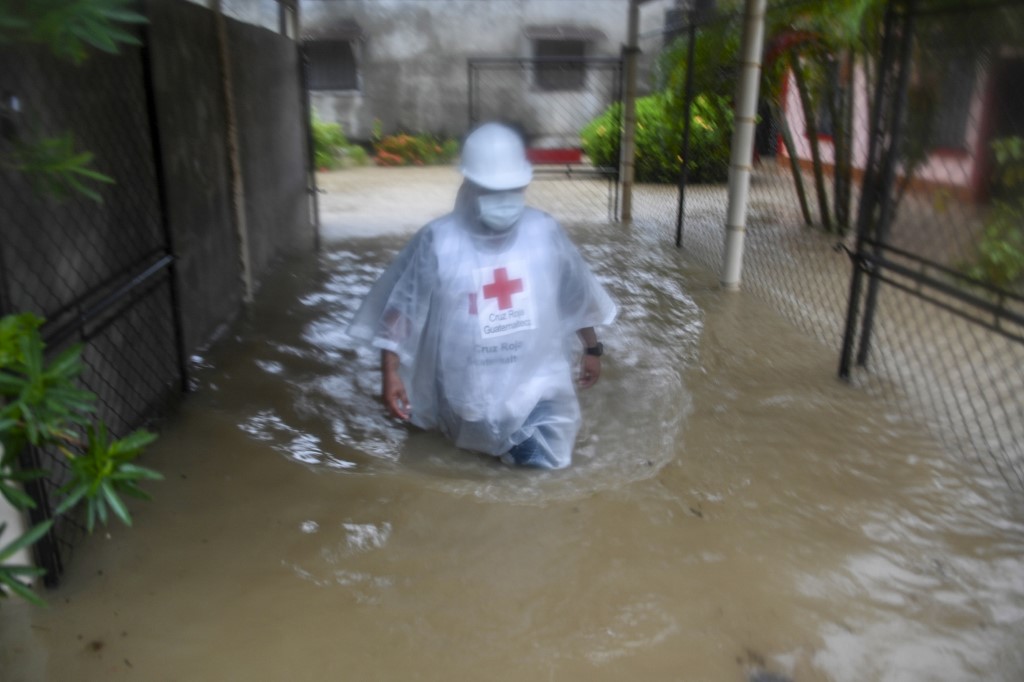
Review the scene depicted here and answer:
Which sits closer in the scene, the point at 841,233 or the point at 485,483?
the point at 485,483

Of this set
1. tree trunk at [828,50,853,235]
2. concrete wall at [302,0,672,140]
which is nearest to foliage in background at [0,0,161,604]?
tree trunk at [828,50,853,235]

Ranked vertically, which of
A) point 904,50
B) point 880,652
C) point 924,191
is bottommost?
point 880,652

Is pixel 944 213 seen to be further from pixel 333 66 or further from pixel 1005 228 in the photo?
pixel 333 66

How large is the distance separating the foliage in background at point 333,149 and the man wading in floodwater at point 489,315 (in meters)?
11.4

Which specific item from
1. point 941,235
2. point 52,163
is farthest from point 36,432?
point 941,235

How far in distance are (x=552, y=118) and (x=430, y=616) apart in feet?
49.7

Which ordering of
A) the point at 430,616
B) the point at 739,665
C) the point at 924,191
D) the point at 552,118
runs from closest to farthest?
1. the point at 739,665
2. the point at 430,616
3. the point at 924,191
4. the point at 552,118

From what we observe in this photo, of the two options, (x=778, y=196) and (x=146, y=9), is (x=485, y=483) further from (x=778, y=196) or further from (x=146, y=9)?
(x=778, y=196)

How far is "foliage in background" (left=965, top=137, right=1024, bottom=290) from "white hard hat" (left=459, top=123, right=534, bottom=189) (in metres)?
2.64

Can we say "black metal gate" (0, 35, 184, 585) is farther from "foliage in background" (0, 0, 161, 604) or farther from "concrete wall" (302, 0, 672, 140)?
"concrete wall" (302, 0, 672, 140)

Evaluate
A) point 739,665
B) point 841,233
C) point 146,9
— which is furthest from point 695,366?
point 841,233

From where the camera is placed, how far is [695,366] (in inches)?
204

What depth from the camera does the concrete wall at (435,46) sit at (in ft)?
53.1

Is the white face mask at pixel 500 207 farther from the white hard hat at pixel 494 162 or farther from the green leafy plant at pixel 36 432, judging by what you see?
the green leafy plant at pixel 36 432
